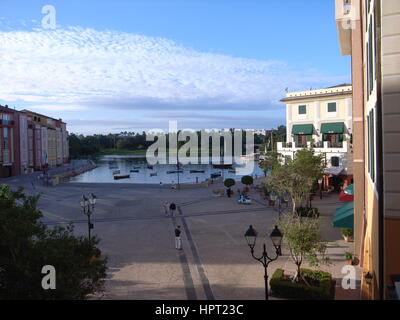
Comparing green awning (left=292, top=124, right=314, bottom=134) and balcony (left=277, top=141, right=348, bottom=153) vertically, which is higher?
green awning (left=292, top=124, right=314, bottom=134)

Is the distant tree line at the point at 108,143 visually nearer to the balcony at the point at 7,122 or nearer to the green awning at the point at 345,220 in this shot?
the balcony at the point at 7,122

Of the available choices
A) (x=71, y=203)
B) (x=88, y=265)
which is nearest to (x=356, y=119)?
(x=88, y=265)

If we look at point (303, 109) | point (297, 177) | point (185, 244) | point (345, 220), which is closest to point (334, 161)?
point (303, 109)

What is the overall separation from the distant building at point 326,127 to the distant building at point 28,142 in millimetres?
42229

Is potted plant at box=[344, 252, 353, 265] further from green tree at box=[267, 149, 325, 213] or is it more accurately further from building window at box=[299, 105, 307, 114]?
building window at box=[299, 105, 307, 114]

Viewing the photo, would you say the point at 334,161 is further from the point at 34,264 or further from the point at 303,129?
the point at 34,264

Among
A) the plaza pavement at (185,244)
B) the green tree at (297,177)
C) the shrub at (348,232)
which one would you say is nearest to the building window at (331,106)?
the plaza pavement at (185,244)

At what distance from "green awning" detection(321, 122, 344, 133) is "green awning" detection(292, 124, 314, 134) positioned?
1236 millimetres

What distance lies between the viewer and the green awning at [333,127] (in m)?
35.9

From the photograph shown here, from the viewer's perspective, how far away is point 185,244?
18.0 meters

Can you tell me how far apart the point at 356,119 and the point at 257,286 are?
23.8ft

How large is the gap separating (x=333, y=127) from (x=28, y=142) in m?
53.5

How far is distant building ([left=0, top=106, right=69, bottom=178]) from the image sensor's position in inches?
2295

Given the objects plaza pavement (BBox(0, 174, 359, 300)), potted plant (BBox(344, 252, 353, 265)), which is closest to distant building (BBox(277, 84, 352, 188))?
plaza pavement (BBox(0, 174, 359, 300))
